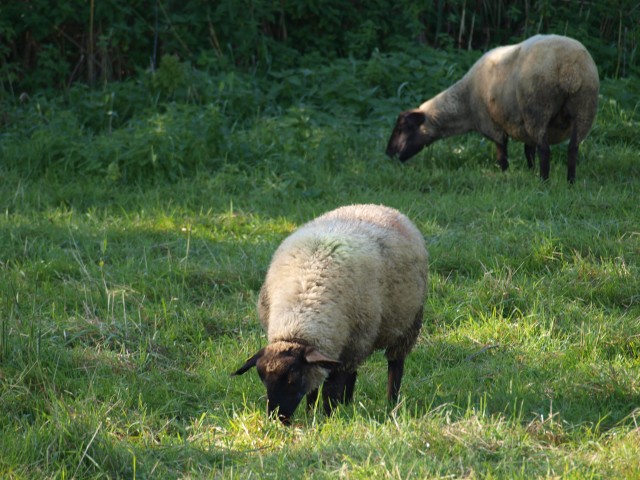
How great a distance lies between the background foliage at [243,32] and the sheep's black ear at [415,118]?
5.83 ft

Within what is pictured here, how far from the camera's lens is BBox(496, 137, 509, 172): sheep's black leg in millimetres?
9461

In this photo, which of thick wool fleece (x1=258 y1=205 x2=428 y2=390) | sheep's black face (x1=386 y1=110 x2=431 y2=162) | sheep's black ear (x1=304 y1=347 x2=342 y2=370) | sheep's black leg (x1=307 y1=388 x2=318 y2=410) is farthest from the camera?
sheep's black face (x1=386 y1=110 x2=431 y2=162)

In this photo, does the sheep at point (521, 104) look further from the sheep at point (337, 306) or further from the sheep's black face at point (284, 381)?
the sheep's black face at point (284, 381)

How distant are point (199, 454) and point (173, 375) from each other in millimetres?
1104

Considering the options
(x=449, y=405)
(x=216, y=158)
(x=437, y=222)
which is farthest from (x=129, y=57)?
(x=449, y=405)

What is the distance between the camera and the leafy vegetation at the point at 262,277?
4.02 metres

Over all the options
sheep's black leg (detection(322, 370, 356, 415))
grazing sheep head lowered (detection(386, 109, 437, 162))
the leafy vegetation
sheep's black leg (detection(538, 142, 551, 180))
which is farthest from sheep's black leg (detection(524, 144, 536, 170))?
sheep's black leg (detection(322, 370, 356, 415))

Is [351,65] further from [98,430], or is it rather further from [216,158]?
[98,430]

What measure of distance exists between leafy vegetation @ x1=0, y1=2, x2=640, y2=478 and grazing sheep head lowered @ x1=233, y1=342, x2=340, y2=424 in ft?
0.36

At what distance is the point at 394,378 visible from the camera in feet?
16.2

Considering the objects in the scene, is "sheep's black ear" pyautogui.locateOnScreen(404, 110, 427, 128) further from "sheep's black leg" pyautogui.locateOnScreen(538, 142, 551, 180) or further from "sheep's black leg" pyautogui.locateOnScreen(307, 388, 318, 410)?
"sheep's black leg" pyautogui.locateOnScreen(307, 388, 318, 410)

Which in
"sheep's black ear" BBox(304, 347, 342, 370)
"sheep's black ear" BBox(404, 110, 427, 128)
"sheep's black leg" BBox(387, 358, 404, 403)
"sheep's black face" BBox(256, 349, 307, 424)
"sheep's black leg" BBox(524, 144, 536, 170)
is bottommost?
"sheep's black leg" BBox(524, 144, 536, 170)

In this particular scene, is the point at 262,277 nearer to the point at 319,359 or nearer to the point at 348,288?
the point at 348,288

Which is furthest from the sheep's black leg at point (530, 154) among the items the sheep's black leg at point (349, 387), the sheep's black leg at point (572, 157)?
the sheep's black leg at point (349, 387)
